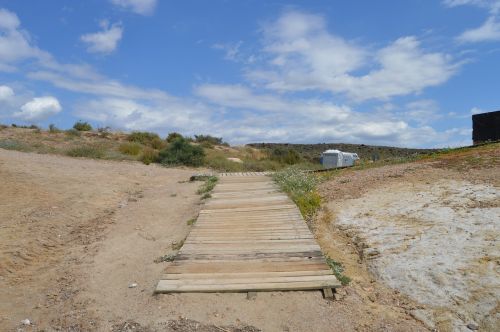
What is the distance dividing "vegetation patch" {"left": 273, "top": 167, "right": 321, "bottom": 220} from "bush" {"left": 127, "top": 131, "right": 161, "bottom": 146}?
14884 mm

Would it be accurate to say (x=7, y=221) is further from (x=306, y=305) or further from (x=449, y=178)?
(x=449, y=178)

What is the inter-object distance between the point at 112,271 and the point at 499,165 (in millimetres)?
6867

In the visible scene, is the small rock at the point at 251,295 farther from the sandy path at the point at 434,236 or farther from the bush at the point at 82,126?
the bush at the point at 82,126

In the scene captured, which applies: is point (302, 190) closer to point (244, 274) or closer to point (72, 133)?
point (244, 274)

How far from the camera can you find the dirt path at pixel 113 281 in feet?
12.9

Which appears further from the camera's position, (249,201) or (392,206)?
(249,201)

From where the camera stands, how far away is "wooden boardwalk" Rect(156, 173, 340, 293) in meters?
4.45

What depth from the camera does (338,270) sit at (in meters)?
4.89

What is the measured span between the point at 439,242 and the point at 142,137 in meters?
22.1

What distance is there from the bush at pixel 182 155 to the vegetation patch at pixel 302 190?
793 cm

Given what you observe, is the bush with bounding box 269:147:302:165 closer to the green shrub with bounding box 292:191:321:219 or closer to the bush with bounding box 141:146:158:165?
the bush with bounding box 141:146:158:165

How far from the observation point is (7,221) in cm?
736

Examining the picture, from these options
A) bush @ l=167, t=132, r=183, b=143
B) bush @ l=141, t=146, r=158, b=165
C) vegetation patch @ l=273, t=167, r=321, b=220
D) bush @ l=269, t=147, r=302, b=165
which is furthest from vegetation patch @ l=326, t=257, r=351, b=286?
bush @ l=167, t=132, r=183, b=143

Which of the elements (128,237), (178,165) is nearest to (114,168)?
(178,165)
